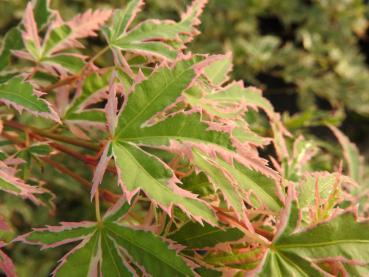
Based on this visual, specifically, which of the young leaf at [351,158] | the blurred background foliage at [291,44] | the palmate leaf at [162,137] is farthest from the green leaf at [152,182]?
the blurred background foliage at [291,44]

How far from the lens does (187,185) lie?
55 cm

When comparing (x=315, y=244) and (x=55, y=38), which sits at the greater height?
(x=55, y=38)

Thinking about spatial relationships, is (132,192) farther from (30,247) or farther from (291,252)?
(30,247)

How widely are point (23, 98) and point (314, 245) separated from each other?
0.33 m

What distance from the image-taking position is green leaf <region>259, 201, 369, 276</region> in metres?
0.49

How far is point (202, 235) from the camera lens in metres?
0.53

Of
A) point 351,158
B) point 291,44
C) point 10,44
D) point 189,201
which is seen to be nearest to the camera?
point 189,201

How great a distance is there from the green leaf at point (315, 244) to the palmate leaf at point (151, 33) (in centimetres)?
26

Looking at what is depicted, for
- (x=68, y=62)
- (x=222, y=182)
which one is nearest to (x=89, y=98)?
(x=68, y=62)

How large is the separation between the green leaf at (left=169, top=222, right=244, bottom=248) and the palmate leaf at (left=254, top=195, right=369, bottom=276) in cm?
4

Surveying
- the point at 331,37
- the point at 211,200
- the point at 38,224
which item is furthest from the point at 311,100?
the point at 211,200

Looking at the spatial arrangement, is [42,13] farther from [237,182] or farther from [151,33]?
[237,182]

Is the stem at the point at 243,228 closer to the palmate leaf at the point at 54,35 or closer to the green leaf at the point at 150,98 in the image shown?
the green leaf at the point at 150,98

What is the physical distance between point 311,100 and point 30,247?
3.45ft
